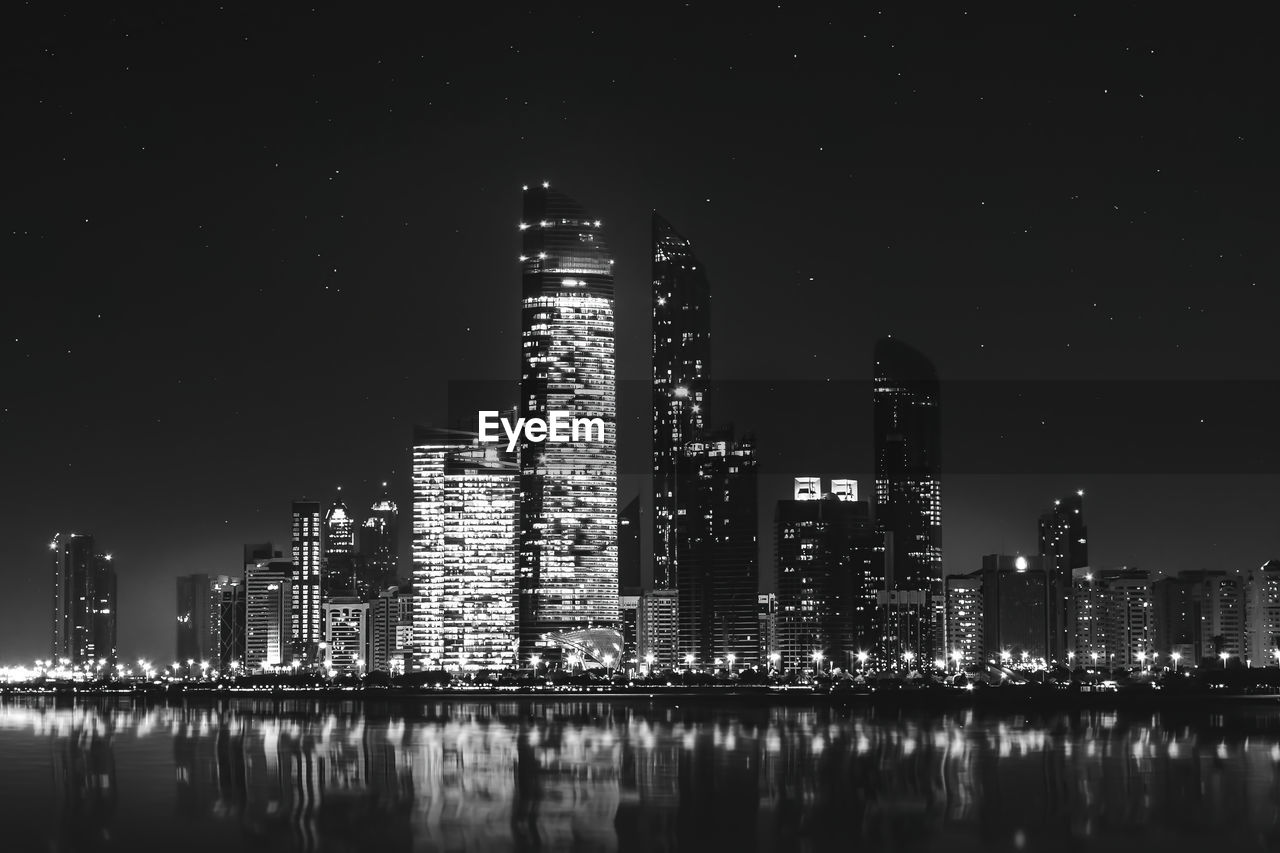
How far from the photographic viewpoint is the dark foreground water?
5106 cm

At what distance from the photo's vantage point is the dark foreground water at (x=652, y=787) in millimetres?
51062

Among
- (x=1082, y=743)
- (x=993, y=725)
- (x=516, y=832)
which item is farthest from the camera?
(x=993, y=725)

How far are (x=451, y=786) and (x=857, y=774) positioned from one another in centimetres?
1757

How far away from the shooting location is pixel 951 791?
63.0m

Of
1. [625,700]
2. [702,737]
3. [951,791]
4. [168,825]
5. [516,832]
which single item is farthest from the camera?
[625,700]

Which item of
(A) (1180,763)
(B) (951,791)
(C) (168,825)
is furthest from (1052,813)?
(C) (168,825)

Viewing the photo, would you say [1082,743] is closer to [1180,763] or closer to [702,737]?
[1180,763]

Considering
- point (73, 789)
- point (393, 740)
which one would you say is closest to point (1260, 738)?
point (393, 740)

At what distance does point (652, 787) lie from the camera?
63938 millimetres

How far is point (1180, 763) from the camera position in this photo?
247 ft

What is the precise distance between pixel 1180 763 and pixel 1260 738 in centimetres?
2135

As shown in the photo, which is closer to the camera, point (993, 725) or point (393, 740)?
point (393, 740)

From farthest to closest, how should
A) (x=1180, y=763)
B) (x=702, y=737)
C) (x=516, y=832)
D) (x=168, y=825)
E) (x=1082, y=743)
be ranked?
(x=702, y=737), (x=1082, y=743), (x=1180, y=763), (x=168, y=825), (x=516, y=832)

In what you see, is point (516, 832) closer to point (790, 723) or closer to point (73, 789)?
point (73, 789)
